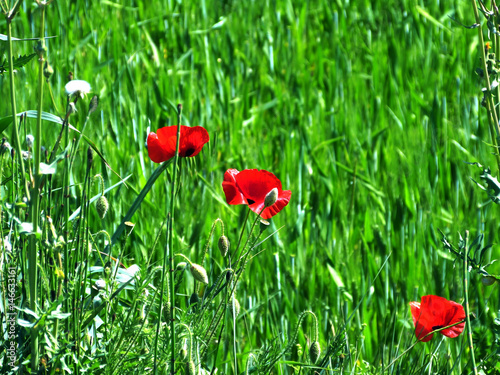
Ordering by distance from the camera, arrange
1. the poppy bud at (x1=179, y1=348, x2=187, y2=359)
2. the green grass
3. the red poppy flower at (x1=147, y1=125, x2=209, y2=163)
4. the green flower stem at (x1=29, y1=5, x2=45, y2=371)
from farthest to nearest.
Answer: the green grass < the red poppy flower at (x1=147, y1=125, x2=209, y2=163) < the poppy bud at (x1=179, y1=348, x2=187, y2=359) < the green flower stem at (x1=29, y1=5, x2=45, y2=371)

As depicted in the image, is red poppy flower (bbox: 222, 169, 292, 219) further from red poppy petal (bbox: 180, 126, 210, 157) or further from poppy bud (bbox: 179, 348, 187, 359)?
poppy bud (bbox: 179, 348, 187, 359)

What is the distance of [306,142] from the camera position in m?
2.10

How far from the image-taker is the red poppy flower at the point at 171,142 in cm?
96

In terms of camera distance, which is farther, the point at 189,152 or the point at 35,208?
the point at 189,152

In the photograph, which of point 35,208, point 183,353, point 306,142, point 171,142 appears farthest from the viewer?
point 306,142

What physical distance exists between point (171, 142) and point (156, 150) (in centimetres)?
3

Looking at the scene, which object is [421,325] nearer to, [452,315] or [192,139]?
[452,315]

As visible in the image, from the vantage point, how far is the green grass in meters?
1.36

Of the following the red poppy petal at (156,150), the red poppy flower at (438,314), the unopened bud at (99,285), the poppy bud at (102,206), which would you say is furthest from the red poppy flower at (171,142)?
the red poppy flower at (438,314)

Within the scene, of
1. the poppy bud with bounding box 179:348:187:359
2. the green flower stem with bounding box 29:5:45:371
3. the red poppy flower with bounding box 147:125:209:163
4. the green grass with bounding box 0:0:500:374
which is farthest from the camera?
the green grass with bounding box 0:0:500:374

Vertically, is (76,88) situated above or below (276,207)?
above

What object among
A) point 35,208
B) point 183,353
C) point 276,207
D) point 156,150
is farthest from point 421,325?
point 35,208

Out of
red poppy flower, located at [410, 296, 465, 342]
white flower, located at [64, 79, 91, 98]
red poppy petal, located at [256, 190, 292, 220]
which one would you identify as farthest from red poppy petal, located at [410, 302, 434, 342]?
white flower, located at [64, 79, 91, 98]

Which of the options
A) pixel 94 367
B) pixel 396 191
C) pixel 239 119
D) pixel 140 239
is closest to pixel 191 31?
pixel 239 119
